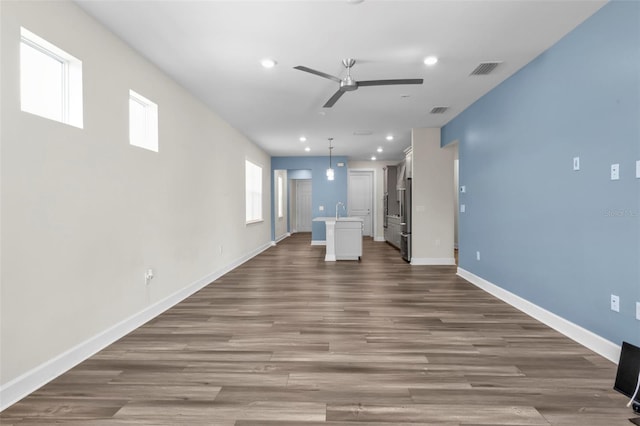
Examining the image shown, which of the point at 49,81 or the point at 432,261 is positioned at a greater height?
the point at 49,81

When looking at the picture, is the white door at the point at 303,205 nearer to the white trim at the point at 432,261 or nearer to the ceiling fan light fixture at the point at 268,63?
the white trim at the point at 432,261

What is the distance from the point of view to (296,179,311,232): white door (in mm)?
14547

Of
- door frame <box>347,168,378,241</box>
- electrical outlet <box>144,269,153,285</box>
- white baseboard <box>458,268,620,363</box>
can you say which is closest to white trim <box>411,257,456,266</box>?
white baseboard <box>458,268,620,363</box>

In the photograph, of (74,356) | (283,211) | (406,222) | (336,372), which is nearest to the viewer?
(336,372)

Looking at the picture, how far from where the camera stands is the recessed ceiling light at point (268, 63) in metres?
3.52

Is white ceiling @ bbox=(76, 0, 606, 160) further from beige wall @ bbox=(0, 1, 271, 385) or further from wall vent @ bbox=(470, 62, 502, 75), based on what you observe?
beige wall @ bbox=(0, 1, 271, 385)

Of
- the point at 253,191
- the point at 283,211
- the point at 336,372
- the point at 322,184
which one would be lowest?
the point at 336,372

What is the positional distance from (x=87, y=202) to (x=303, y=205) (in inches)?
472

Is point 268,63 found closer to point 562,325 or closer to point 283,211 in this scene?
point 562,325

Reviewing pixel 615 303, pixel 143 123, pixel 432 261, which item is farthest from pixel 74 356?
pixel 432 261

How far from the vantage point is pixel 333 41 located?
3148mm

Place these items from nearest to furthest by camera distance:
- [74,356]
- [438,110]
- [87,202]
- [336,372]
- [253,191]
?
[336,372]
[74,356]
[87,202]
[438,110]
[253,191]

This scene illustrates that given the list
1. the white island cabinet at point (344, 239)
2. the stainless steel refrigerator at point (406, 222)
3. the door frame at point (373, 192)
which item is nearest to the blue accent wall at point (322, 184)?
the door frame at point (373, 192)

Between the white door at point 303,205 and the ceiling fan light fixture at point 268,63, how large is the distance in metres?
10.9
